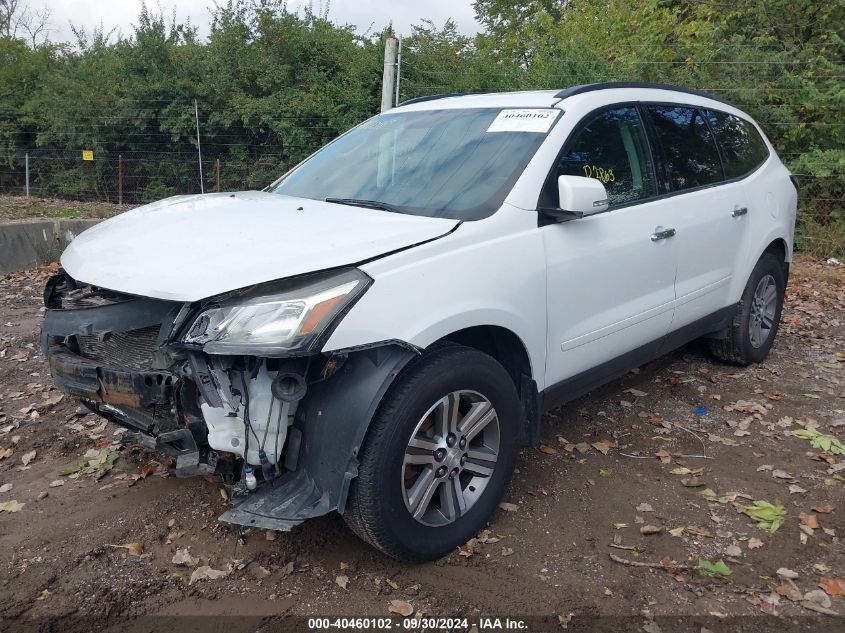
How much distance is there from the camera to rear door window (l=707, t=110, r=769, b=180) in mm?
4867

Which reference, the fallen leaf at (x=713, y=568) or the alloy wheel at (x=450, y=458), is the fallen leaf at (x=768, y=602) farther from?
the alloy wheel at (x=450, y=458)

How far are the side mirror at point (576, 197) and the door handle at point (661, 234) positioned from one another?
29.1 inches

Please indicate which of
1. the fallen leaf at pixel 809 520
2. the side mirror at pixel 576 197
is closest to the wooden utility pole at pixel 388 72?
the side mirror at pixel 576 197

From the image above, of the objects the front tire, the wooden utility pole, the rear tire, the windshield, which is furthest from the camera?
the wooden utility pole

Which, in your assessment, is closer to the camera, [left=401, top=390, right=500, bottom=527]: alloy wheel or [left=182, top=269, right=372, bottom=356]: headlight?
[left=182, top=269, right=372, bottom=356]: headlight

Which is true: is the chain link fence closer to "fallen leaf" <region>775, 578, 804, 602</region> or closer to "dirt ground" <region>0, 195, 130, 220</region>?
"dirt ground" <region>0, 195, 130, 220</region>

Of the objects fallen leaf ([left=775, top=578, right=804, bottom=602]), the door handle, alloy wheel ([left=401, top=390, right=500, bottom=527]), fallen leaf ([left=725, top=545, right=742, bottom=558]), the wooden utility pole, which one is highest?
the wooden utility pole

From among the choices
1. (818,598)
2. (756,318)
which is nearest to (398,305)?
(818,598)

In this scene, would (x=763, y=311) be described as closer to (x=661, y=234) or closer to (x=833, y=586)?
(x=661, y=234)

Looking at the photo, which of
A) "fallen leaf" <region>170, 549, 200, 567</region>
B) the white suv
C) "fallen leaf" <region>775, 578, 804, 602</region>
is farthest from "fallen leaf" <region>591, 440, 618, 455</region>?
"fallen leaf" <region>170, 549, 200, 567</region>

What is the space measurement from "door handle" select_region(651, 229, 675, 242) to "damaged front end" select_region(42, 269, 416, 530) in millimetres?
1876

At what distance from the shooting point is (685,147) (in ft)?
14.5

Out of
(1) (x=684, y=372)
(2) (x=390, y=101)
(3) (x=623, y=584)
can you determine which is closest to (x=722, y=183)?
(1) (x=684, y=372)

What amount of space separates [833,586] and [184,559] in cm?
272
